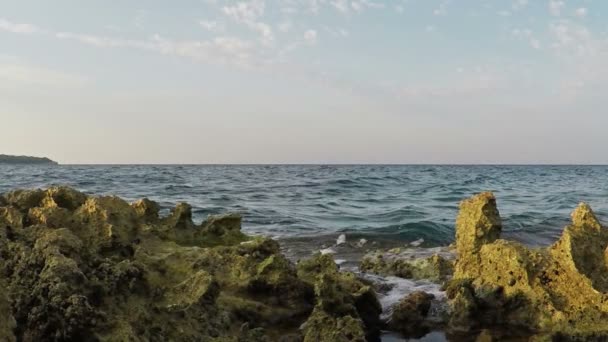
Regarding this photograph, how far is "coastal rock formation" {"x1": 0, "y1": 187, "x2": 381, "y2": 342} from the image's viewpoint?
12.9 ft

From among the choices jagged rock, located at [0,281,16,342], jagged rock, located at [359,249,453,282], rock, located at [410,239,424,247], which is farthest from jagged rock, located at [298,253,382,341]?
rock, located at [410,239,424,247]

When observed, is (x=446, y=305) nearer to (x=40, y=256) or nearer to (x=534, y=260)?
(x=534, y=260)

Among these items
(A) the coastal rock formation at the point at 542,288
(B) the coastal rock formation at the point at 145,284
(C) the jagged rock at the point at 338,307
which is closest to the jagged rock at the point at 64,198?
(B) the coastal rock formation at the point at 145,284

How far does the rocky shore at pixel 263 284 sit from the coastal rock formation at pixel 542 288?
0.04 feet

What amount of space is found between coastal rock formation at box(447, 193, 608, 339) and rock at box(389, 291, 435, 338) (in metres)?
0.34

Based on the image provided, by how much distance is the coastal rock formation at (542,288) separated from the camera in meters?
6.07

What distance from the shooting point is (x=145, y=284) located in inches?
194

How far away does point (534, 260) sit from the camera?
21.9 feet

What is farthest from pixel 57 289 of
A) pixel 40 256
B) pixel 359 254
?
pixel 359 254

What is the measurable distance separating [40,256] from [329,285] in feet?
9.85

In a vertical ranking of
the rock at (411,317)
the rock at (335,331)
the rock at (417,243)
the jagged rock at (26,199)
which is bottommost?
the rock at (417,243)

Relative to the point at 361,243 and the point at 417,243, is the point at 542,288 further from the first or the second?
the point at 417,243

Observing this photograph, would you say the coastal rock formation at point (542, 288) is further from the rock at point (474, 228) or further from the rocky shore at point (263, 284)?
the rock at point (474, 228)

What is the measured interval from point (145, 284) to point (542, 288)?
176 inches
